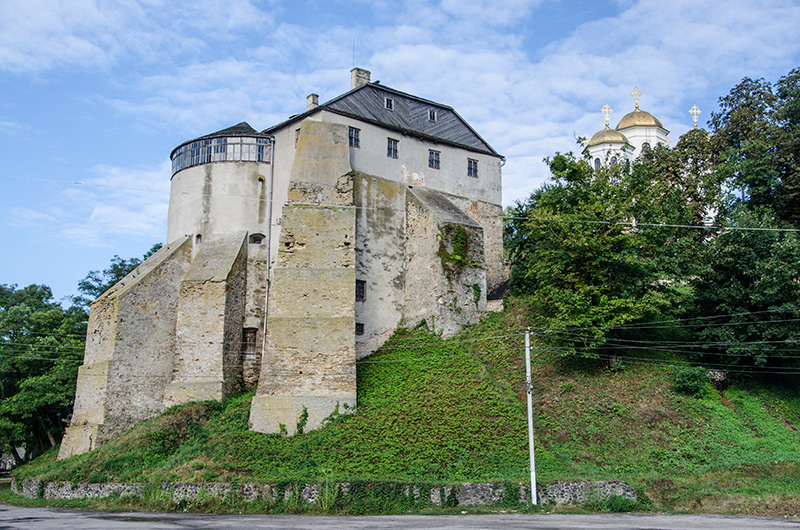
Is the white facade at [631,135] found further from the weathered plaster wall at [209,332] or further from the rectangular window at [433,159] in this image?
the weathered plaster wall at [209,332]

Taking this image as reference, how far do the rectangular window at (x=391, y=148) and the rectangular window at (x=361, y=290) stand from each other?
22.3 ft

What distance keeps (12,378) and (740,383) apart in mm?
36184

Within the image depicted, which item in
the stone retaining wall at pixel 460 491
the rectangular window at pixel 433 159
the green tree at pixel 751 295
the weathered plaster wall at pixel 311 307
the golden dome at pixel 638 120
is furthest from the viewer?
the golden dome at pixel 638 120

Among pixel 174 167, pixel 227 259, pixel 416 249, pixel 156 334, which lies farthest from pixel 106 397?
pixel 416 249

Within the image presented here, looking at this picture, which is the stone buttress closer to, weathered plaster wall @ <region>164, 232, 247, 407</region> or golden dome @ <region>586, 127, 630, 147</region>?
weathered plaster wall @ <region>164, 232, 247, 407</region>

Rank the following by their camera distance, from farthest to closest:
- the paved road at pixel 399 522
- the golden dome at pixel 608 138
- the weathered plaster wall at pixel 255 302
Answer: the golden dome at pixel 608 138 → the weathered plaster wall at pixel 255 302 → the paved road at pixel 399 522

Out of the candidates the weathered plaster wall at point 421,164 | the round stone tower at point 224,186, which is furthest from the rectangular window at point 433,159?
the round stone tower at point 224,186

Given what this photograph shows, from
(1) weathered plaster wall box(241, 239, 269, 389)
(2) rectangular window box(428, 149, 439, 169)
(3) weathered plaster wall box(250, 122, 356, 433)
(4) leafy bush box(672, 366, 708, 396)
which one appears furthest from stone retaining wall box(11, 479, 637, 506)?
(2) rectangular window box(428, 149, 439, 169)

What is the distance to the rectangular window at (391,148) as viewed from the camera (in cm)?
3469

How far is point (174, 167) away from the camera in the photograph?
116ft

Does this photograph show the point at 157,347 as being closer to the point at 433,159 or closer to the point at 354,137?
the point at 354,137

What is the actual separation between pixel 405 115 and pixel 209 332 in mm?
14729

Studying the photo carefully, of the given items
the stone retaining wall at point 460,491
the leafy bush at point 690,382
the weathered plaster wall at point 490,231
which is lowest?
the stone retaining wall at point 460,491

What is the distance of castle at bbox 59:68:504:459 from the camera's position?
27.5 m
